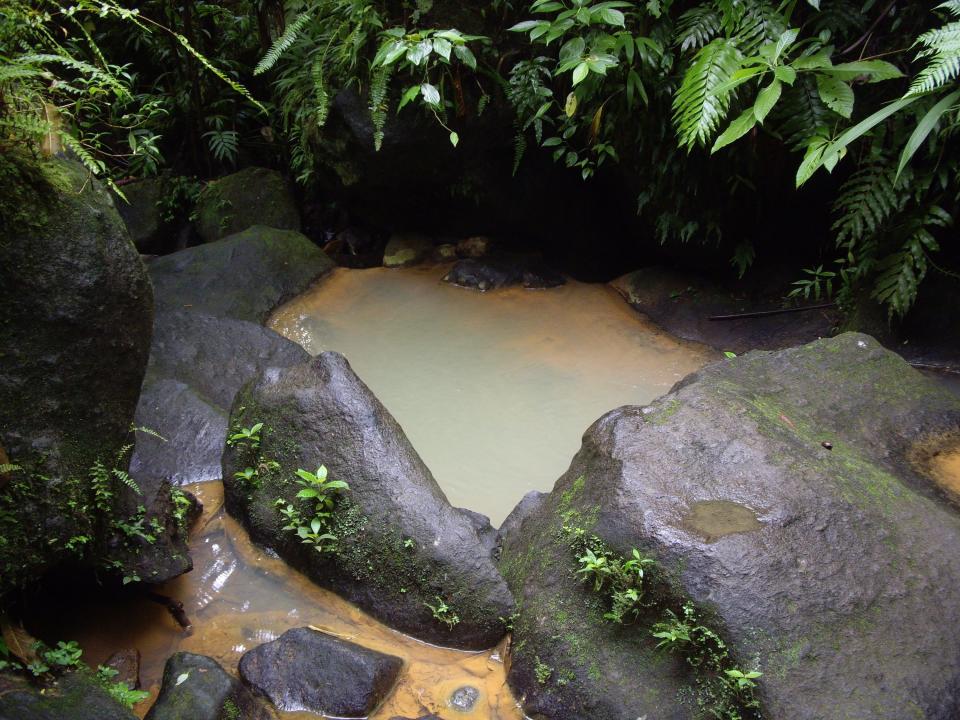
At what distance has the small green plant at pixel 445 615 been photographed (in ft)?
9.78

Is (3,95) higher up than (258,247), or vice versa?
(3,95)

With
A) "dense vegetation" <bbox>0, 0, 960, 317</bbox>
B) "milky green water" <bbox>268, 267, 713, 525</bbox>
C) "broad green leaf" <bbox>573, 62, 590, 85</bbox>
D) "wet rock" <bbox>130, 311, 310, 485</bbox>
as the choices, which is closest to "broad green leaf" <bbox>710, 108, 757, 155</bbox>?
"dense vegetation" <bbox>0, 0, 960, 317</bbox>

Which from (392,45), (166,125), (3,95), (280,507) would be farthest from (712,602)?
(166,125)

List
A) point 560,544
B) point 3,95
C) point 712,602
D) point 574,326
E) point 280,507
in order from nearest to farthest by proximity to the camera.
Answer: point 3,95, point 712,602, point 560,544, point 280,507, point 574,326

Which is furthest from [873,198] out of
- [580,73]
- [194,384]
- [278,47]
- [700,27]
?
[194,384]

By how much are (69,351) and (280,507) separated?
1163 mm

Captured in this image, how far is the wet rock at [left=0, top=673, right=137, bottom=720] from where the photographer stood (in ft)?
6.75

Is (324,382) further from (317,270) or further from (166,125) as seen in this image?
(166,125)

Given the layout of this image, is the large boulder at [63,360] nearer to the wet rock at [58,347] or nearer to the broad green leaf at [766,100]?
the wet rock at [58,347]

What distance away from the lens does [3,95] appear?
2.32 metres

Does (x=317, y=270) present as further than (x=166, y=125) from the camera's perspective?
No

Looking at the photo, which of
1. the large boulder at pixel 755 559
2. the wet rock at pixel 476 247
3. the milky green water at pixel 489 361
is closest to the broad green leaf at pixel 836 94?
the large boulder at pixel 755 559

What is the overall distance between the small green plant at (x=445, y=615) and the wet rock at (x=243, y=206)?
4356mm

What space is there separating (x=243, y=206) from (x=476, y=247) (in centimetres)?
211
